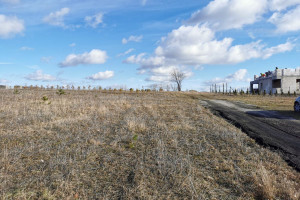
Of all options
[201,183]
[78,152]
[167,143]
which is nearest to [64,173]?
[78,152]

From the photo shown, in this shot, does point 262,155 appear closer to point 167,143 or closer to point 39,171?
point 167,143

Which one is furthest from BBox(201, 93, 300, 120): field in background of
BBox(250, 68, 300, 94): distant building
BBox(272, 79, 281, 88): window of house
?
BBox(272, 79, 281, 88): window of house

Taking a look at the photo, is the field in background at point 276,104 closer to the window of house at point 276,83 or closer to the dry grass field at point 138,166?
the dry grass field at point 138,166

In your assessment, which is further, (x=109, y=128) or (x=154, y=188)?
(x=109, y=128)

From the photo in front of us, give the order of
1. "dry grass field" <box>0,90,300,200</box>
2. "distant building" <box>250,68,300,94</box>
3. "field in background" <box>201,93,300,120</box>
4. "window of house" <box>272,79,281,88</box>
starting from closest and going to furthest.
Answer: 1. "dry grass field" <box>0,90,300,200</box>
2. "field in background" <box>201,93,300,120</box>
3. "distant building" <box>250,68,300,94</box>
4. "window of house" <box>272,79,281,88</box>

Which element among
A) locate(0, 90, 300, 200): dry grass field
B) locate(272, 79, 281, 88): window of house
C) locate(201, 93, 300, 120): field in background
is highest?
locate(272, 79, 281, 88): window of house

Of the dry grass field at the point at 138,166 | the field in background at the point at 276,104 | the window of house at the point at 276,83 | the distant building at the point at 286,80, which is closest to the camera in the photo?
the dry grass field at the point at 138,166

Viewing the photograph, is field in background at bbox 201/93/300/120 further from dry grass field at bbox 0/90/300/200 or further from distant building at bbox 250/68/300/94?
distant building at bbox 250/68/300/94

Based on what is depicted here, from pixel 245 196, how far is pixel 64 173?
3665 millimetres

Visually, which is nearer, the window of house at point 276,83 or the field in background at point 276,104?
the field in background at point 276,104

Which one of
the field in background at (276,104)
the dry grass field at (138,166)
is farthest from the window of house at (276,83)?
the dry grass field at (138,166)

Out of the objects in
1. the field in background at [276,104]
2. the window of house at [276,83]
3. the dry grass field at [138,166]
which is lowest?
the dry grass field at [138,166]

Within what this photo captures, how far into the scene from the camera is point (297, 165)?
5359 millimetres

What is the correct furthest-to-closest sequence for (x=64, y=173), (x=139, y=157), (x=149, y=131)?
(x=149, y=131) → (x=139, y=157) → (x=64, y=173)
